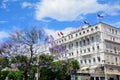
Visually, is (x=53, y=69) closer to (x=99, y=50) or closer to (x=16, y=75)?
(x=16, y=75)

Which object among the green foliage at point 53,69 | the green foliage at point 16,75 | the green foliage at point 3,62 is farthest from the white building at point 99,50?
the green foliage at point 3,62

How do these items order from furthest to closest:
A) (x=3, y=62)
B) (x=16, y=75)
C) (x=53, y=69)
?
(x=16, y=75) < (x=53, y=69) < (x=3, y=62)

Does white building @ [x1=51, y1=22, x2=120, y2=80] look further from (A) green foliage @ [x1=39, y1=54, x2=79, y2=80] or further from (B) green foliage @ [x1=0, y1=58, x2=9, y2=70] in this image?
(B) green foliage @ [x1=0, y1=58, x2=9, y2=70]

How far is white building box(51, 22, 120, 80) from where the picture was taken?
6169 cm

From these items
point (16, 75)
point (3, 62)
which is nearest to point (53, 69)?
point (16, 75)

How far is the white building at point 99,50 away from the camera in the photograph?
6169cm

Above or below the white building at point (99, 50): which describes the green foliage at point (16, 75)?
below

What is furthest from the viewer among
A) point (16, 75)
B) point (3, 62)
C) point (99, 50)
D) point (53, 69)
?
point (99, 50)

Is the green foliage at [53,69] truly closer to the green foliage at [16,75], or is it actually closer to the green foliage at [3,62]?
the green foliage at [16,75]

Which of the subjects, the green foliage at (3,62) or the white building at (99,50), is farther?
the white building at (99,50)

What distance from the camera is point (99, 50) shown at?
63250 millimetres

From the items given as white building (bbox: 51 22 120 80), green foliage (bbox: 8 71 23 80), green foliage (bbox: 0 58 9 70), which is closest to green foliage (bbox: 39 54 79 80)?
green foliage (bbox: 8 71 23 80)

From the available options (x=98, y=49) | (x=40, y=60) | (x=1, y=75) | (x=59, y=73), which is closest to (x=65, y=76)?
(x=59, y=73)

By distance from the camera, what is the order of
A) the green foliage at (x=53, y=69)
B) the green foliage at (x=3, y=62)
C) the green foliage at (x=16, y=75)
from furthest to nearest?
the green foliage at (x=16, y=75) → the green foliage at (x=53, y=69) → the green foliage at (x=3, y=62)
